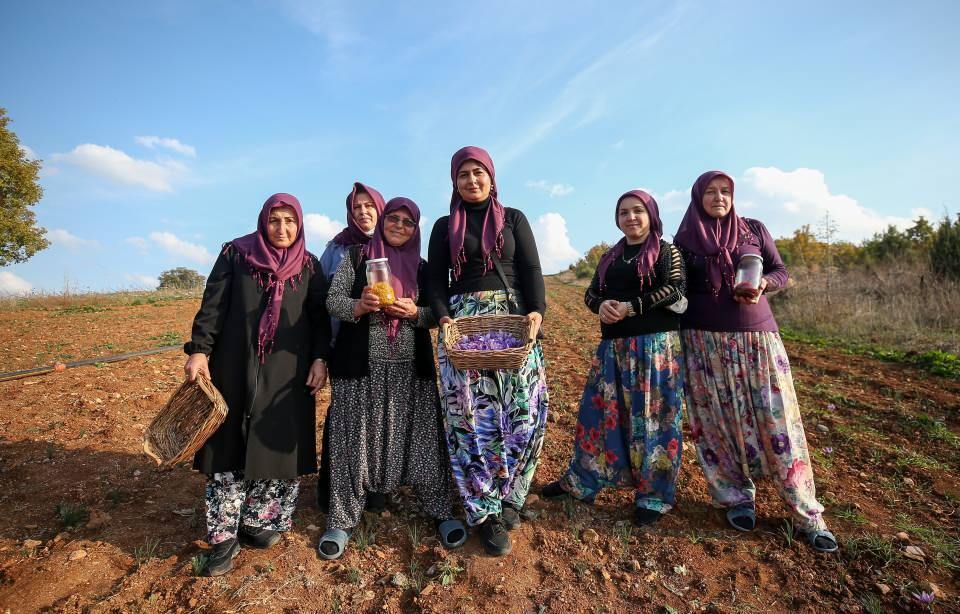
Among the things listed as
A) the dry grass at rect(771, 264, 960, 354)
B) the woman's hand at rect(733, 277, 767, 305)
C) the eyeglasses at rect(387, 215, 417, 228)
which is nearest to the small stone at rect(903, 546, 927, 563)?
the woman's hand at rect(733, 277, 767, 305)

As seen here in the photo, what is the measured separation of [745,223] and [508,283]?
157 cm

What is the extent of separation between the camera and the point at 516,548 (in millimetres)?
2754

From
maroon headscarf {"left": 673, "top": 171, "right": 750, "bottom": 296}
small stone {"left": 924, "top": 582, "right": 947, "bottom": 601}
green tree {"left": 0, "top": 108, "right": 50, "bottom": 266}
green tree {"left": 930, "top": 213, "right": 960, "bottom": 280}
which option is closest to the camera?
small stone {"left": 924, "top": 582, "right": 947, "bottom": 601}

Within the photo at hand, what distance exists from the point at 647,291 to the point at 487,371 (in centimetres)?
109

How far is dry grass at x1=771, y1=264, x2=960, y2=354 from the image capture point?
828 centimetres

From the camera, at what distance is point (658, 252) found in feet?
9.51

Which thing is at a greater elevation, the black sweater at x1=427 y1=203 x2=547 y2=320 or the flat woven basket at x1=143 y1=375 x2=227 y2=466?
the black sweater at x1=427 y1=203 x2=547 y2=320

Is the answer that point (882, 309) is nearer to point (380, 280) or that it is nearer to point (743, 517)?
point (743, 517)

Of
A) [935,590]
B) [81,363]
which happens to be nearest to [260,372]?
[935,590]

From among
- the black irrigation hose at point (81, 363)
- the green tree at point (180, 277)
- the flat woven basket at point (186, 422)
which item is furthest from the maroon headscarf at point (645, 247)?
the green tree at point (180, 277)

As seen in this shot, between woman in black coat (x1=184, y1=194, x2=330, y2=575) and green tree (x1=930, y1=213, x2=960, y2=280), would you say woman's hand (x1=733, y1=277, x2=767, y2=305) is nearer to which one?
woman in black coat (x1=184, y1=194, x2=330, y2=575)

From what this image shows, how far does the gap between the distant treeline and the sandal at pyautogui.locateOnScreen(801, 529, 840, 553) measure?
3278mm

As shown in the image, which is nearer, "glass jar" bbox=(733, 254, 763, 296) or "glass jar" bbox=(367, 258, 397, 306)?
"glass jar" bbox=(367, 258, 397, 306)

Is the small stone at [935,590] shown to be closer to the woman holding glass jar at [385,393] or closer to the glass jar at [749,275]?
the glass jar at [749,275]
